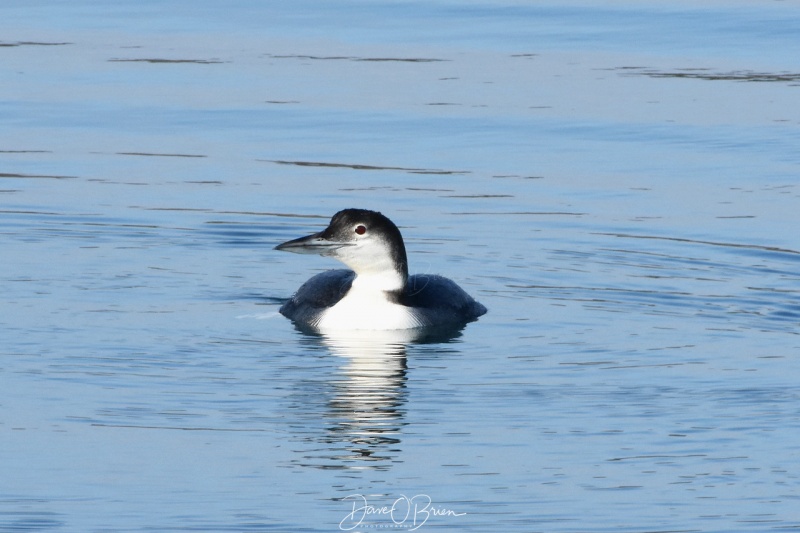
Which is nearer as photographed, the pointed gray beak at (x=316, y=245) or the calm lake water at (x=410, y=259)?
the calm lake water at (x=410, y=259)

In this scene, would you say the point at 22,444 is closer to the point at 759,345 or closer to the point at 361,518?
the point at 361,518

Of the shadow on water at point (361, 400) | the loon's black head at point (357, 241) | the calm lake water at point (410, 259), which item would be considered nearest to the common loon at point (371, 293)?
the loon's black head at point (357, 241)

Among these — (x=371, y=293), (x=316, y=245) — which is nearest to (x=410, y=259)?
(x=371, y=293)

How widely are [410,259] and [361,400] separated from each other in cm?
396

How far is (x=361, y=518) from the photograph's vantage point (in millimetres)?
8047

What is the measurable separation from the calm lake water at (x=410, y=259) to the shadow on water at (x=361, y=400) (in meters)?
0.03

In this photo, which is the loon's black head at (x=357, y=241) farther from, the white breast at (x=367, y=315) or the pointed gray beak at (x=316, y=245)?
the white breast at (x=367, y=315)

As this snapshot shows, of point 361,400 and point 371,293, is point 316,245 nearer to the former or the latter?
point 371,293

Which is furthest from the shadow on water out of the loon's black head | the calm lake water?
the loon's black head

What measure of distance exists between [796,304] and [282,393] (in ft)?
13.6

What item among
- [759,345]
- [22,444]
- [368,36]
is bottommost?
[22,444]

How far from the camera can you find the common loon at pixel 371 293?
→ 39.2 feet

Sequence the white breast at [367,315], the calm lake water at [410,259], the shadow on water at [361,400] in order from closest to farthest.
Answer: the calm lake water at [410,259] < the shadow on water at [361,400] < the white breast at [367,315]

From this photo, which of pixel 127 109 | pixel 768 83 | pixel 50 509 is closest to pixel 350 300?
pixel 50 509
